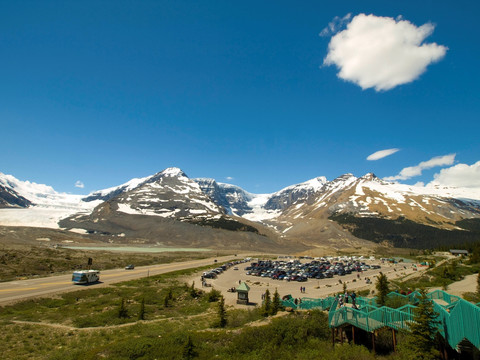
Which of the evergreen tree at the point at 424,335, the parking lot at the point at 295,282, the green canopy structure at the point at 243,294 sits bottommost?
the parking lot at the point at 295,282

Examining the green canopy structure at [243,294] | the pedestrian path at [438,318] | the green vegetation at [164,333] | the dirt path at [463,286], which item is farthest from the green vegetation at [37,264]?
the dirt path at [463,286]

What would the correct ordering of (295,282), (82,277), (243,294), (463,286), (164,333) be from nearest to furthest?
A: (164,333) → (243,294) → (463,286) → (82,277) → (295,282)

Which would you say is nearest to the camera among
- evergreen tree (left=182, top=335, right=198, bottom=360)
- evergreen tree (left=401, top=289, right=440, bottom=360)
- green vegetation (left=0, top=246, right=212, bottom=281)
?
evergreen tree (left=401, top=289, right=440, bottom=360)

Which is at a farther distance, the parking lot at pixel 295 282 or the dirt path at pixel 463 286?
the parking lot at pixel 295 282

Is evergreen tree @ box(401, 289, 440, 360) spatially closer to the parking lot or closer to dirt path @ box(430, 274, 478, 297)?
the parking lot

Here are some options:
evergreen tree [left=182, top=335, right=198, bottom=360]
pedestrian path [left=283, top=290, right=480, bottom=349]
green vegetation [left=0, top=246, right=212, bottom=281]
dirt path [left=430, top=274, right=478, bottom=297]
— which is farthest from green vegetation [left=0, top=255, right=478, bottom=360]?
green vegetation [left=0, top=246, right=212, bottom=281]

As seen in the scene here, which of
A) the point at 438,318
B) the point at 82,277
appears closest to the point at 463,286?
the point at 438,318

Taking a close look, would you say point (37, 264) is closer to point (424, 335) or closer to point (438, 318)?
point (424, 335)

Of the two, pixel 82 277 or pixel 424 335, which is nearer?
pixel 424 335

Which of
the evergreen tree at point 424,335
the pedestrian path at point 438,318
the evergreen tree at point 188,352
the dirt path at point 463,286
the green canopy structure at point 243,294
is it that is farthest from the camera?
the dirt path at point 463,286

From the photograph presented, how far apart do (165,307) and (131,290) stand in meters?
13.3

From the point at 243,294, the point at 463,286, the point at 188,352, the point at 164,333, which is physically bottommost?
the point at 243,294

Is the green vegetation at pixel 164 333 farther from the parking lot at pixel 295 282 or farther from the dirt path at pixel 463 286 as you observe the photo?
the dirt path at pixel 463 286

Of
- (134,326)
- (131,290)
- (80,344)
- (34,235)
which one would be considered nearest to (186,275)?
(131,290)
